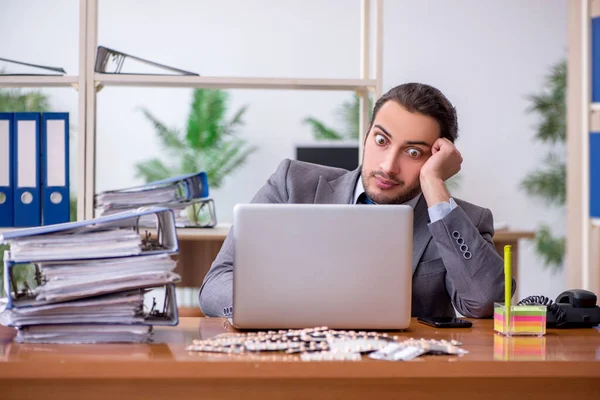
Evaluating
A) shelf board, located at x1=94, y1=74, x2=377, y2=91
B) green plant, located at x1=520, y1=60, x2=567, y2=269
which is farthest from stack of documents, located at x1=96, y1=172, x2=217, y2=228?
green plant, located at x1=520, y1=60, x2=567, y2=269

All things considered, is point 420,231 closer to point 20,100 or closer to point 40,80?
point 40,80

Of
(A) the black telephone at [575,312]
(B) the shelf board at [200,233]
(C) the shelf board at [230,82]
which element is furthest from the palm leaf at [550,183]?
(A) the black telephone at [575,312]

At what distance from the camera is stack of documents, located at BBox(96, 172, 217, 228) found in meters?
2.80

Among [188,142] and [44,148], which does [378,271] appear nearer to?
[44,148]

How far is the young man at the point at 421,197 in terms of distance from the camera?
5.71 feet

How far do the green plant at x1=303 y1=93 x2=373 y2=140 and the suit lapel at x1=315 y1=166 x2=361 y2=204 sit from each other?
172 inches

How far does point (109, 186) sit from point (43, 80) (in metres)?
3.79

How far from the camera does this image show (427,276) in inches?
73.4

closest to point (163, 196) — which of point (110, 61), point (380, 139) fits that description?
point (110, 61)

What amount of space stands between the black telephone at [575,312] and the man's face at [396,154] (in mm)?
462

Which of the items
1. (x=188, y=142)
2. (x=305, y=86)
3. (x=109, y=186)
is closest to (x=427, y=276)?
(x=305, y=86)

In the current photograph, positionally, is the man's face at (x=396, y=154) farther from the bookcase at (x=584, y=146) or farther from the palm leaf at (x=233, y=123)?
the palm leaf at (x=233, y=123)

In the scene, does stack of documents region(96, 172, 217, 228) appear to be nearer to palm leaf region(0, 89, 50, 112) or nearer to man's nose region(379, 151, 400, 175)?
man's nose region(379, 151, 400, 175)

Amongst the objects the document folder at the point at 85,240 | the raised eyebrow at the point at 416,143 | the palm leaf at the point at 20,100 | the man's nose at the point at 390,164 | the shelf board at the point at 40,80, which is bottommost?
the document folder at the point at 85,240
